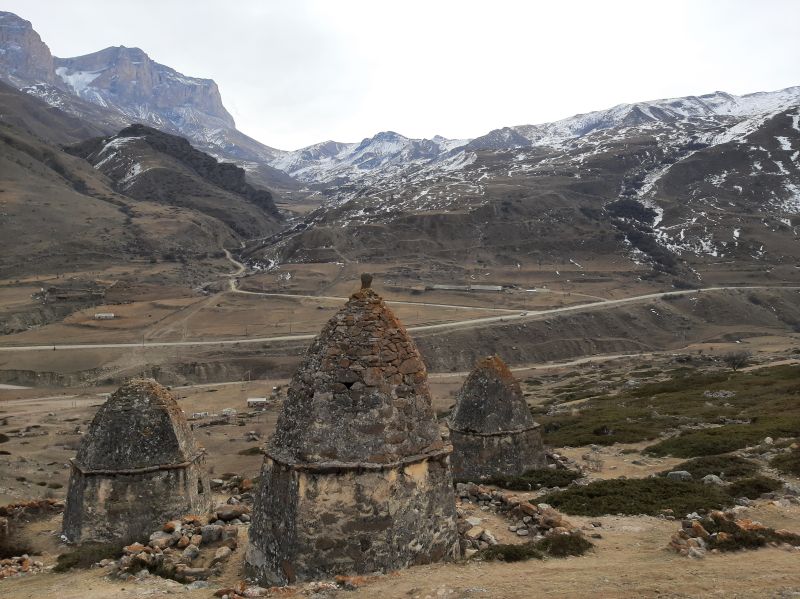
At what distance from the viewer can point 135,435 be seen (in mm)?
14836

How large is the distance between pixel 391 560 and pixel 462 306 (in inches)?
2994

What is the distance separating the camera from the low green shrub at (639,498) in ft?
45.9

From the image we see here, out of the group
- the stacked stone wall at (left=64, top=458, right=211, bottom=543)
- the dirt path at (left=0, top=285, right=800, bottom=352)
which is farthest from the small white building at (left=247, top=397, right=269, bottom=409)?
the stacked stone wall at (left=64, top=458, right=211, bottom=543)

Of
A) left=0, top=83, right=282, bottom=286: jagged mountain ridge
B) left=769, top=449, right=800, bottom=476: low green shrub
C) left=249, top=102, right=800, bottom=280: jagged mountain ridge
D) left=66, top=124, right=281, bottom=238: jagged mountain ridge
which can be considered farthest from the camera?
left=66, top=124, right=281, bottom=238: jagged mountain ridge

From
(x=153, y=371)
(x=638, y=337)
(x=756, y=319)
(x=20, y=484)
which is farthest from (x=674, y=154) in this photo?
(x=20, y=484)

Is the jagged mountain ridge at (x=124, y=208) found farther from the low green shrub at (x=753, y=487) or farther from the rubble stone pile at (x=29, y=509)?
the low green shrub at (x=753, y=487)

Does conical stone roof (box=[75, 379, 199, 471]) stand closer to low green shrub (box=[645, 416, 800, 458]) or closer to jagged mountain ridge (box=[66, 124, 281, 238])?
low green shrub (box=[645, 416, 800, 458])

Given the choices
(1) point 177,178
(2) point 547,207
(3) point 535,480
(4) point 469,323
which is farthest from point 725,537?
(1) point 177,178

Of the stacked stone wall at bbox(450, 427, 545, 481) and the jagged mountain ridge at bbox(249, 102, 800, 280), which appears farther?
the jagged mountain ridge at bbox(249, 102, 800, 280)

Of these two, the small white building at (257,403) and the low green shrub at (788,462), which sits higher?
the low green shrub at (788,462)

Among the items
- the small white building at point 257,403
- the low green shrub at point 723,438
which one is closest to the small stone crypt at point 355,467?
the low green shrub at point 723,438

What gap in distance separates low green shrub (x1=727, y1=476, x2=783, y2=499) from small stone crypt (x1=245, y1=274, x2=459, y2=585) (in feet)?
31.0

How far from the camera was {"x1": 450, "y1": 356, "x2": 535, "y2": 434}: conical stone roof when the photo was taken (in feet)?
60.9

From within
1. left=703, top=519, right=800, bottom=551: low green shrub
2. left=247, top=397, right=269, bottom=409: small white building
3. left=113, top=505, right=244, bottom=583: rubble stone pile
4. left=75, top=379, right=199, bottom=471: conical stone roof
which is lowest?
left=247, top=397, right=269, bottom=409: small white building
